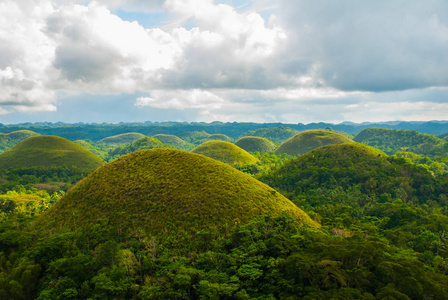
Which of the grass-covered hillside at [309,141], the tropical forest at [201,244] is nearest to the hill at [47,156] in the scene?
the tropical forest at [201,244]

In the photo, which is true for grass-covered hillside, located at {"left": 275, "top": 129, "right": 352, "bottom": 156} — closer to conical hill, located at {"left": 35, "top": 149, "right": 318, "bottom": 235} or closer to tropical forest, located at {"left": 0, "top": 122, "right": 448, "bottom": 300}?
tropical forest, located at {"left": 0, "top": 122, "right": 448, "bottom": 300}

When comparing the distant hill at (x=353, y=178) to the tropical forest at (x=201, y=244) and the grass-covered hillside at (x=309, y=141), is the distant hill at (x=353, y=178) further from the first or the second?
the grass-covered hillside at (x=309, y=141)

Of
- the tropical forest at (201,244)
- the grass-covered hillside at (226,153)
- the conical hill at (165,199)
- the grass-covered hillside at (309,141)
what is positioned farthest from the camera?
the grass-covered hillside at (309,141)

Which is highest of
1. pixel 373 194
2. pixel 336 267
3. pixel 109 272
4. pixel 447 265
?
pixel 336 267

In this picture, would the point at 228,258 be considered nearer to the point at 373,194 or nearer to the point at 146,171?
the point at 146,171

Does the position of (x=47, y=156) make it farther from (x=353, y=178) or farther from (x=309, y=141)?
(x=309, y=141)

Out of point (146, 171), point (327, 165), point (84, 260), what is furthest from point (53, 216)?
point (327, 165)
